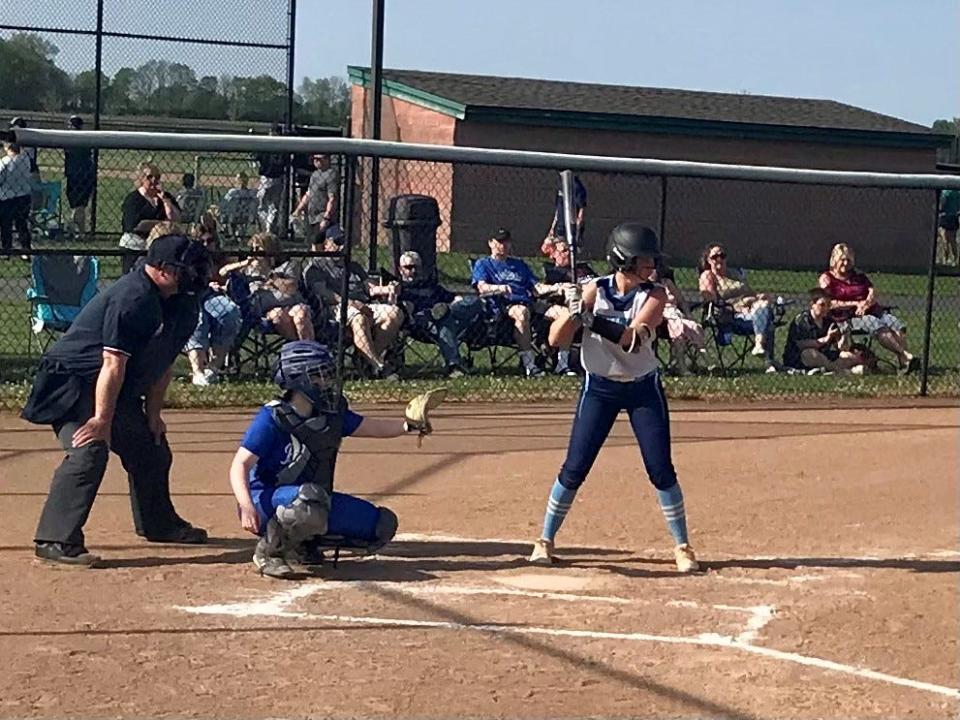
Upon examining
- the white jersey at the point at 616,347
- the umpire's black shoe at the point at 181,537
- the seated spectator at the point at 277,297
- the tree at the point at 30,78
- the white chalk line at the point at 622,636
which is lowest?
the umpire's black shoe at the point at 181,537

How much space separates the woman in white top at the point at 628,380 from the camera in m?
7.06

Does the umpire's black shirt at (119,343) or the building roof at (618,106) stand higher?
the building roof at (618,106)

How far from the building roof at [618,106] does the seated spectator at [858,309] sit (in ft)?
43.8

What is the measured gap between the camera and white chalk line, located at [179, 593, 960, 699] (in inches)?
224

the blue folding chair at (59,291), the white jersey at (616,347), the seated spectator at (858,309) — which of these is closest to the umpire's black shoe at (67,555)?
the white jersey at (616,347)

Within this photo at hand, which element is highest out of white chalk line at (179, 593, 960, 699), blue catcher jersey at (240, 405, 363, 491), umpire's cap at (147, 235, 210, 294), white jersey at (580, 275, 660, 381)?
umpire's cap at (147, 235, 210, 294)

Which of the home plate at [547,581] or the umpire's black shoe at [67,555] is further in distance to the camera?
the umpire's black shoe at [67,555]

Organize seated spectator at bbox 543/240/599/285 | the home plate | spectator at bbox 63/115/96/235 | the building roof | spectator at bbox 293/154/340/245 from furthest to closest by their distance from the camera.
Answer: the building roof < spectator at bbox 63/115/96/235 < seated spectator at bbox 543/240/599/285 < spectator at bbox 293/154/340/245 < the home plate

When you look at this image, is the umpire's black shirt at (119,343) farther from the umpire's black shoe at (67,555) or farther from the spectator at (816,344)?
the spectator at (816,344)

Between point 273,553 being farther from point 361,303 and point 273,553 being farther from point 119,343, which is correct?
point 361,303

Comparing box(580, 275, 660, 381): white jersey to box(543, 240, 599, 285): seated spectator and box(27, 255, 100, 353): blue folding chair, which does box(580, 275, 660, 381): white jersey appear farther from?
box(27, 255, 100, 353): blue folding chair

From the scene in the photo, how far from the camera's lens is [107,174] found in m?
24.1

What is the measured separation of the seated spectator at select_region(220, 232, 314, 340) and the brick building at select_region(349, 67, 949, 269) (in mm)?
8908

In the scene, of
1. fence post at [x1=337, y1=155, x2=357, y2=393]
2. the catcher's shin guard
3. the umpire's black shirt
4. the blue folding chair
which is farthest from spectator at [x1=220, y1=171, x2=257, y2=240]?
the catcher's shin guard
